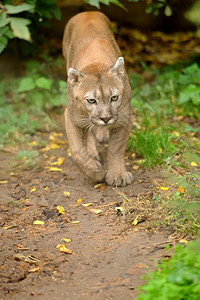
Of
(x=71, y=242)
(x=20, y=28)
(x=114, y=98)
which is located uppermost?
(x=20, y=28)

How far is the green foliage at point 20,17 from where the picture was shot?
482cm

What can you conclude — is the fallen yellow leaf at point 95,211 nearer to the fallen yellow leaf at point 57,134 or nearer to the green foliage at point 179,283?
the green foliage at point 179,283

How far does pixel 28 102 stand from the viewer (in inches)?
306

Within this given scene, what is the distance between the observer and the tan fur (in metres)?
4.93

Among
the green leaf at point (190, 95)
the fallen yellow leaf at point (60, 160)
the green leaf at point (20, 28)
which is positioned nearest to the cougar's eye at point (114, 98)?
the green leaf at point (20, 28)

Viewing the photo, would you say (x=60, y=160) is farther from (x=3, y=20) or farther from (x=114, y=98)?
(x=3, y=20)

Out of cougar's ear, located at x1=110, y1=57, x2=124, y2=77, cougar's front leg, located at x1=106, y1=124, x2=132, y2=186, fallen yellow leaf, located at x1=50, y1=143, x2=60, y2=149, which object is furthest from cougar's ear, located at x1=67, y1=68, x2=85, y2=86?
fallen yellow leaf, located at x1=50, y1=143, x2=60, y2=149

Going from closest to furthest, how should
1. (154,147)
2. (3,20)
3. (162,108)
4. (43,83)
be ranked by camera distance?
(3,20)
(154,147)
(162,108)
(43,83)

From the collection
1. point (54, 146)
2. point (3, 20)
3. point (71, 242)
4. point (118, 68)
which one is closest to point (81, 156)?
point (118, 68)

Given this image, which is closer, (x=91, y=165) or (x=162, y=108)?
(x=91, y=165)

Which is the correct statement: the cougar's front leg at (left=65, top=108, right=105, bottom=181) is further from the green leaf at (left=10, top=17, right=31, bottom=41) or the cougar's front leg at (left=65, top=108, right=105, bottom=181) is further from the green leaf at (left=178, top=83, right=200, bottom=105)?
the green leaf at (left=178, top=83, right=200, bottom=105)

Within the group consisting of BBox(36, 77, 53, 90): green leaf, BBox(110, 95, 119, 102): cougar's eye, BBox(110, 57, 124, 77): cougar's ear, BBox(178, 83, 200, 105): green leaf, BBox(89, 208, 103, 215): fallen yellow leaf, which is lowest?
BBox(36, 77, 53, 90): green leaf

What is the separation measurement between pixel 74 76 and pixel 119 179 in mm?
1198

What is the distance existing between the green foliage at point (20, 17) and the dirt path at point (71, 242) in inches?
64.5
